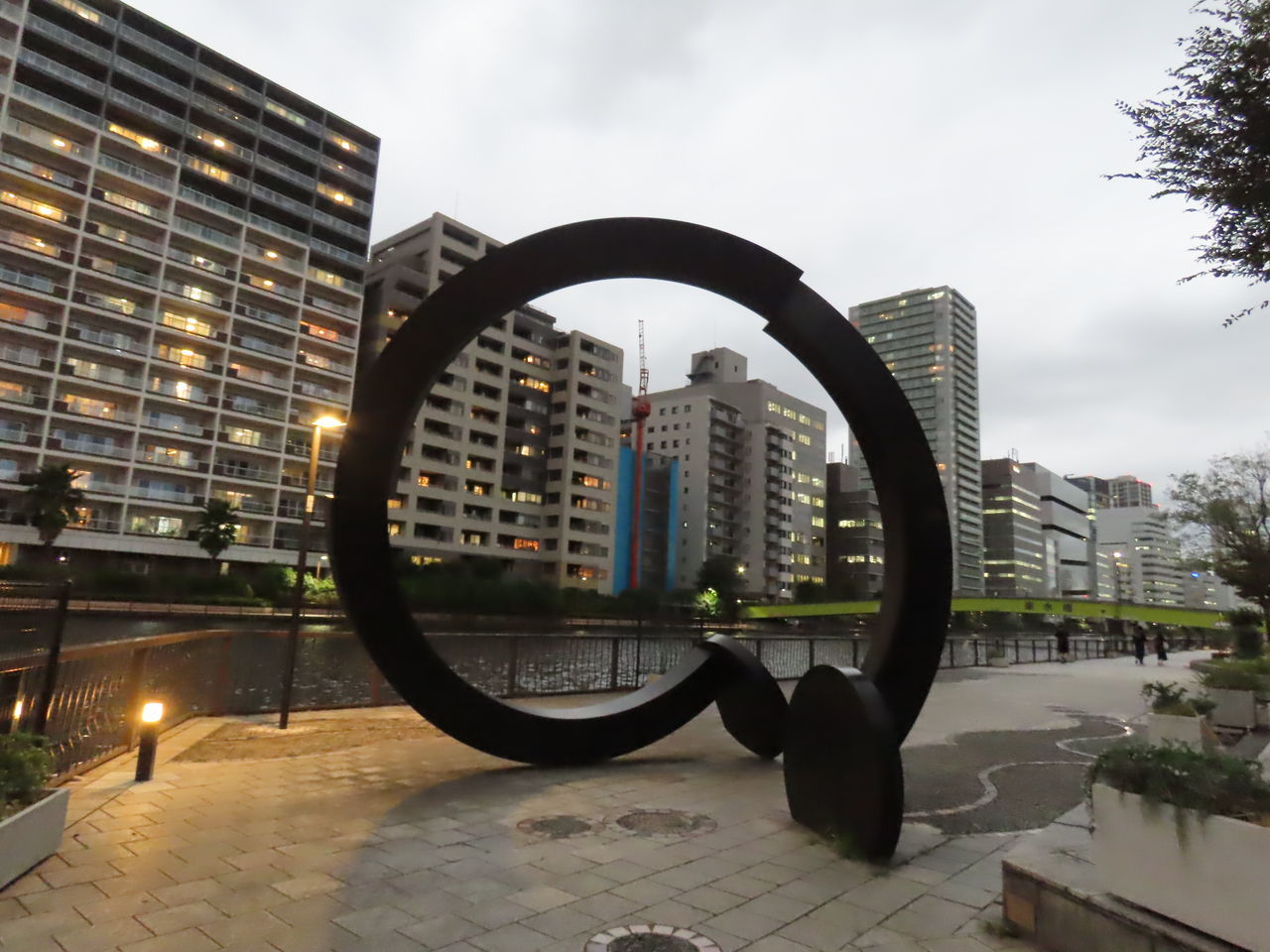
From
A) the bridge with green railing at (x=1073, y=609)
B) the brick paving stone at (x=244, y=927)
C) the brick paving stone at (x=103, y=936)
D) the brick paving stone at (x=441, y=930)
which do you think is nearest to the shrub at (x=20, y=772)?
the brick paving stone at (x=103, y=936)

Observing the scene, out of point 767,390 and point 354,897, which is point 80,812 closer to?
point 354,897

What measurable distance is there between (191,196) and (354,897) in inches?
2730

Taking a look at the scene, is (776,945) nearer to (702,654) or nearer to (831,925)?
(831,925)

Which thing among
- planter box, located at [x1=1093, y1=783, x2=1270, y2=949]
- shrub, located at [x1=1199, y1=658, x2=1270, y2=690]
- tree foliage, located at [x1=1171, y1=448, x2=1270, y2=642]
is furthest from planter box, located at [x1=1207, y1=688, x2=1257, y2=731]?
tree foliage, located at [x1=1171, y1=448, x2=1270, y2=642]

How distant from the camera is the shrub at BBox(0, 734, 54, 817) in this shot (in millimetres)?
5020

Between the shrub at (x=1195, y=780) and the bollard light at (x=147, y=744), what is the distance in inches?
325

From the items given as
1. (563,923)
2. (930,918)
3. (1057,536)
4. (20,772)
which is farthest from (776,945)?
(1057,536)

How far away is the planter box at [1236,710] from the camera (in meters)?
10.9

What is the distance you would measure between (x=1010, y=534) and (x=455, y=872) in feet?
627

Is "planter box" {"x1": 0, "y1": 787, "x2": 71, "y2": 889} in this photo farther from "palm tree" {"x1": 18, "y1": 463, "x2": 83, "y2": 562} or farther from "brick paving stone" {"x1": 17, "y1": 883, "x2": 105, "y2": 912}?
"palm tree" {"x1": 18, "y1": 463, "x2": 83, "y2": 562}

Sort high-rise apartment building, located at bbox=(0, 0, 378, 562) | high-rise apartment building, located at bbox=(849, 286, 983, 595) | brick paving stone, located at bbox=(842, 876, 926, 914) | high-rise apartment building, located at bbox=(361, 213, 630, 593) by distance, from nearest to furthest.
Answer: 1. brick paving stone, located at bbox=(842, 876, 926, 914)
2. high-rise apartment building, located at bbox=(0, 0, 378, 562)
3. high-rise apartment building, located at bbox=(361, 213, 630, 593)
4. high-rise apartment building, located at bbox=(849, 286, 983, 595)

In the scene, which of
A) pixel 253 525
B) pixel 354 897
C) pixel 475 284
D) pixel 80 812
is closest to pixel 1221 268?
pixel 475 284

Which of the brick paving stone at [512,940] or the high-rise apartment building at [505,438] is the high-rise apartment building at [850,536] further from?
the brick paving stone at [512,940]

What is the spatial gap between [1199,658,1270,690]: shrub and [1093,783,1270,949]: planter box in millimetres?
9771
